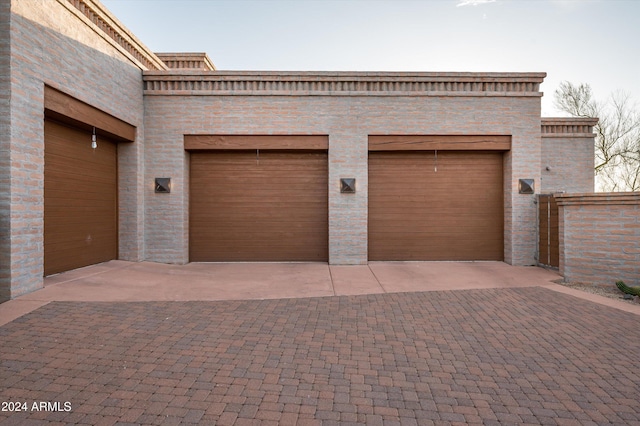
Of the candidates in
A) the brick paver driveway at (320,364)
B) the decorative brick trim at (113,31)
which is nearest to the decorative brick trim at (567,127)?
the brick paver driveway at (320,364)

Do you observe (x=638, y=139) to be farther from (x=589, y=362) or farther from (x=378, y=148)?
(x=589, y=362)

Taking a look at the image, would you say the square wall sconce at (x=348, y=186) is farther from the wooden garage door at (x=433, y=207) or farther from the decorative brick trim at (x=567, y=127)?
the decorative brick trim at (x=567, y=127)

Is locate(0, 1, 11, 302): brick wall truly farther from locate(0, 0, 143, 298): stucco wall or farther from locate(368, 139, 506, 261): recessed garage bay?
locate(368, 139, 506, 261): recessed garage bay

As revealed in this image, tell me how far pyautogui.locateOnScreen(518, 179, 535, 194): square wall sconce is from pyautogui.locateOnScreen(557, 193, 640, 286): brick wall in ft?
5.73

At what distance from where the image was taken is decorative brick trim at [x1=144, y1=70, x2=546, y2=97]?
949 centimetres

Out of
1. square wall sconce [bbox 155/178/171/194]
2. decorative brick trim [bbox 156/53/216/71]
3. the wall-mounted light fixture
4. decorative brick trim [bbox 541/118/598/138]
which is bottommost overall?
square wall sconce [bbox 155/178/171/194]

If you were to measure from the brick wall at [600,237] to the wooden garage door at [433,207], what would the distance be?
7.57ft

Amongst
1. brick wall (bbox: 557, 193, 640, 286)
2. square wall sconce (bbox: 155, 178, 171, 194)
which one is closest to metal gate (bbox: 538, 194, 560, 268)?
brick wall (bbox: 557, 193, 640, 286)

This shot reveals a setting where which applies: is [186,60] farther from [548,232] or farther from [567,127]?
[567,127]

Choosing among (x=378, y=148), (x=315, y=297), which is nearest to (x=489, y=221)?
(x=378, y=148)

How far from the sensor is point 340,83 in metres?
9.60

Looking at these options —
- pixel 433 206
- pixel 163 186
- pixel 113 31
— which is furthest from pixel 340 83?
pixel 113 31

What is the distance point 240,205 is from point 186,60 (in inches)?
242

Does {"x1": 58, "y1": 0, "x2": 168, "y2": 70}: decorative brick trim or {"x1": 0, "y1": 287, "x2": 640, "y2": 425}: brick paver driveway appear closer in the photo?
{"x1": 0, "y1": 287, "x2": 640, "y2": 425}: brick paver driveway
